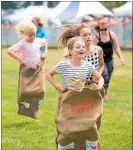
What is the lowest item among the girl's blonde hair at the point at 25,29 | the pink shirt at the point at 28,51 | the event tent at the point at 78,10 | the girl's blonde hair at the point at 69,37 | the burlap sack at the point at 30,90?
the event tent at the point at 78,10

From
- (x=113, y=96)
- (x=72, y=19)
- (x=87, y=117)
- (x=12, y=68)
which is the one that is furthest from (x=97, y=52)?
(x=72, y=19)

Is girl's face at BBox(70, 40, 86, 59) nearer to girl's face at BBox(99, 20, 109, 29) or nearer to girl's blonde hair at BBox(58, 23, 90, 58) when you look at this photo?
girl's blonde hair at BBox(58, 23, 90, 58)

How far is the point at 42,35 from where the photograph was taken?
13.0 metres

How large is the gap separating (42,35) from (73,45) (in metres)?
6.54

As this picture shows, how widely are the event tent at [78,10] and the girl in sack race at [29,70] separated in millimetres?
28009

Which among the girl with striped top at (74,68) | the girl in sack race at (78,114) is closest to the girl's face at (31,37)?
the girl with striped top at (74,68)

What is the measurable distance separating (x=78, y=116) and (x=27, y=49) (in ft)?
10.8

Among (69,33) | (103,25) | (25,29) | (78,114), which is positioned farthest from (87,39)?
(103,25)

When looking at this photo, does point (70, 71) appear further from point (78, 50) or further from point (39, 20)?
point (39, 20)

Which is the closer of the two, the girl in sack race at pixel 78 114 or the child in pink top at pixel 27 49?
the girl in sack race at pixel 78 114

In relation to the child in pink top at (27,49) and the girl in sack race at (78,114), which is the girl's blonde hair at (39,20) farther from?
the girl in sack race at (78,114)

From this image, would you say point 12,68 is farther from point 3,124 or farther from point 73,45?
point 73,45

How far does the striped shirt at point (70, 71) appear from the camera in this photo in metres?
6.48

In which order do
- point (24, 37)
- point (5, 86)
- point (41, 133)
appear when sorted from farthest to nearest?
1. point (5, 86)
2. point (24, 37)
3. point (41, 133)
